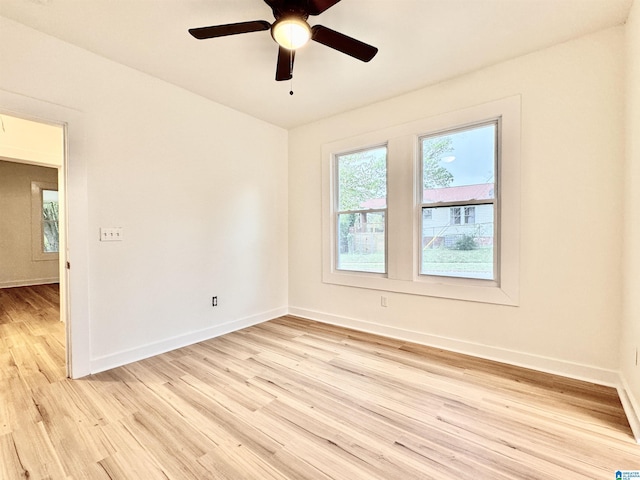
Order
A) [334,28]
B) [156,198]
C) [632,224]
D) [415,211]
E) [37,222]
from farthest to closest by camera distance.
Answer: [37,222]
[415,211]
[156,198]
[334,28]
[632,224]

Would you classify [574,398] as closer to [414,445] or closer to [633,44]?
[414,445]

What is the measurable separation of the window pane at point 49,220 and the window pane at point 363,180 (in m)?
7.12

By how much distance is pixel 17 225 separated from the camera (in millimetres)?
6164

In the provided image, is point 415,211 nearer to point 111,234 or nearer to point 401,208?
point 401,208

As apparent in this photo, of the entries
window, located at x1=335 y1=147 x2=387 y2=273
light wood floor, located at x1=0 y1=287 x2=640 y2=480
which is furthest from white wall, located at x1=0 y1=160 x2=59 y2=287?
window, located at x1=335 y1=147 x2=387 y2=273

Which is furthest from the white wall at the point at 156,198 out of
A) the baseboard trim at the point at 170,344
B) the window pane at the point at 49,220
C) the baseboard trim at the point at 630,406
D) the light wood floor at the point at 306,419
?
the window pane at the point at 49,220

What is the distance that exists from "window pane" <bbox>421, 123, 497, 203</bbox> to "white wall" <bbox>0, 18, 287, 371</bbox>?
2.08 metres

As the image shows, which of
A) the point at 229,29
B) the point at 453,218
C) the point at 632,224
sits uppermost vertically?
the point at 229,29

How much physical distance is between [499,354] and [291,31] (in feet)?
9.93

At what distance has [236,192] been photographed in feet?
11.5

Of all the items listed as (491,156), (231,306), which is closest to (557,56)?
(491,156)

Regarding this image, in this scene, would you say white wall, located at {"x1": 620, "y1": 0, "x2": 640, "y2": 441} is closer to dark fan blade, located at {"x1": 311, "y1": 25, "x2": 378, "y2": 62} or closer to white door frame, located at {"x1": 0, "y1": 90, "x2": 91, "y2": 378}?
dark fan blade, located at {"x1": 311, "y1": 25, "x2": 378, "y2": 62}

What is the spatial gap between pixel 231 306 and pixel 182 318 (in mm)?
590

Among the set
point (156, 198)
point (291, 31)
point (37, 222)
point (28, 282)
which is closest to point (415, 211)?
point (291, 31)
